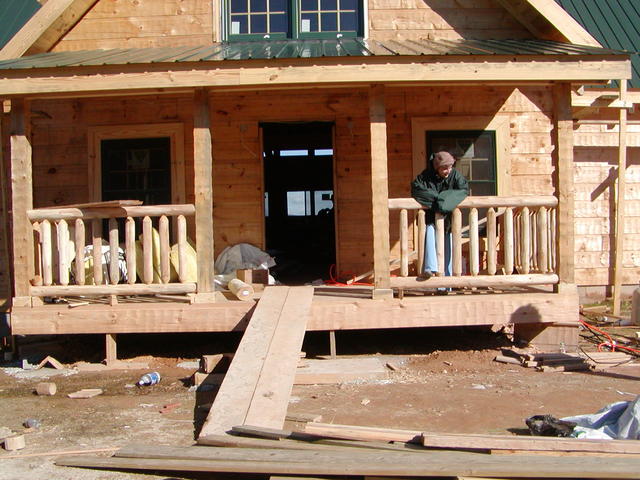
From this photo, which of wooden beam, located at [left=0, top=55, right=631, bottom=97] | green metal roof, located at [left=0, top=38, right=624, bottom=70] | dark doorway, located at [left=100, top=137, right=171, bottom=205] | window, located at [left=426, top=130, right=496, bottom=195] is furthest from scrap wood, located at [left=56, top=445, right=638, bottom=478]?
window, located at [left=426, top=130, right=496, bottom=195]

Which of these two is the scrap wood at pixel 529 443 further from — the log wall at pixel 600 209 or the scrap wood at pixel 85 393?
the log wall at pixel 600 209

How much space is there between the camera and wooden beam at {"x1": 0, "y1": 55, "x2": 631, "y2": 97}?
286 inches

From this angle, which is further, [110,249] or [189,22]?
[189,22]

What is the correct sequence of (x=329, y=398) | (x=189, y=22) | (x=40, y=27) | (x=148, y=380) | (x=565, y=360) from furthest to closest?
(x=189, y=22) < (x=40, y=27) < (x=565, y=360) < (x=148, y=380) < (x=329, y=398)

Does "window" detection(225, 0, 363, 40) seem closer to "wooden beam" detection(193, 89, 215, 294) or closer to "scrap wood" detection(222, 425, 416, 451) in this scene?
"wooden beam" detection(193, 89, 215, 294)

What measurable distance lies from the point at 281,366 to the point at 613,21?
28.1 feet

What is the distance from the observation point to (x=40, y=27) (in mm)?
8844

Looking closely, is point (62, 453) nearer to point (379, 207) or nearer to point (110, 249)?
point (110, 249)

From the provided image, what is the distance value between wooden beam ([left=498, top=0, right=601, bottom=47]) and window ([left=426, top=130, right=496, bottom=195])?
5.05 ft

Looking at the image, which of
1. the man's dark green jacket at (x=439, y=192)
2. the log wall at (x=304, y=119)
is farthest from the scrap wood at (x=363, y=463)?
the log wall at (x=304, y=119)

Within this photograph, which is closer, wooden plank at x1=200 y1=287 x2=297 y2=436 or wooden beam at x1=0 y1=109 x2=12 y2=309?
wooden plank at x1=200 y1=287 x2=297 y2=436

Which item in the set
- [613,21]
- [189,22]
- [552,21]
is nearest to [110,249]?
[189,22]

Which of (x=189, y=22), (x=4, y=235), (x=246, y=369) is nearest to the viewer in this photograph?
(x=246, y=369)

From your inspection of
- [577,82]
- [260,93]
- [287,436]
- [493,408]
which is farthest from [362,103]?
[287,436]
